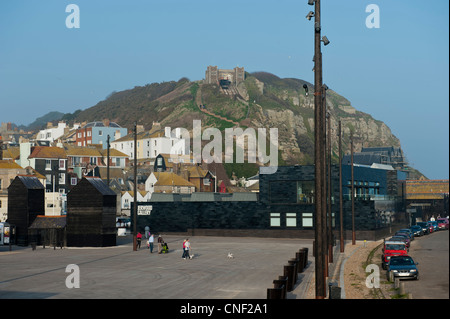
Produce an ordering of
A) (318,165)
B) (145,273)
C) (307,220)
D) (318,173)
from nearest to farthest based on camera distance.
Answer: (318,173) < (318,165) < (145,273) < (307,220)

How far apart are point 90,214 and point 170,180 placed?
91.6 metres

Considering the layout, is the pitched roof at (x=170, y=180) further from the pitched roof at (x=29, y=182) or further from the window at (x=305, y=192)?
the pitched roof at (x=29, y=182)

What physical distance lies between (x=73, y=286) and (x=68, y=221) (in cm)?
2812

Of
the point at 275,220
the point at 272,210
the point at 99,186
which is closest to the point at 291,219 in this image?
the point at 275,220

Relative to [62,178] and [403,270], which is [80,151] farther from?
[403,270]

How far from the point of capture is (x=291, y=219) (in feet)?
241

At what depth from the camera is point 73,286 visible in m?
29.4

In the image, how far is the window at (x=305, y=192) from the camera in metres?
72.3

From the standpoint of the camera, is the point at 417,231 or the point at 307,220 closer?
the point at 307,220

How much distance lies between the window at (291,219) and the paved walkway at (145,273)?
17.7 meters

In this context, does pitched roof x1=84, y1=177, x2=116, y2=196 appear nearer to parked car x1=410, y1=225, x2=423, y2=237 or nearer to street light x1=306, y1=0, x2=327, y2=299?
street light x1=306, y1=0, x2=327, y2=299
